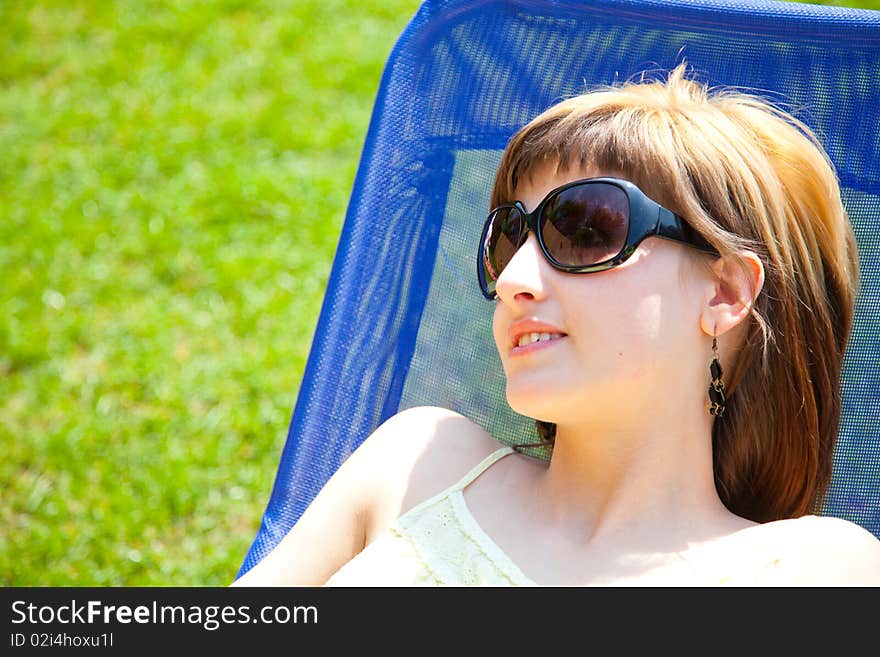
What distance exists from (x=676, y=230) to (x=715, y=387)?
0.33 metres

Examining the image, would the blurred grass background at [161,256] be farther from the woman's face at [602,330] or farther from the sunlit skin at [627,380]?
the woman's face at [602,330]

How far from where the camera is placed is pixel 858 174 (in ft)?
7.17

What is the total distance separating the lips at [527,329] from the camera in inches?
68.9

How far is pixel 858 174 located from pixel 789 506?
2.55ft

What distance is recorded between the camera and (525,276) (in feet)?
5.86

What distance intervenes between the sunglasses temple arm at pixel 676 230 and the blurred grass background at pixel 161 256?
6.83 feet

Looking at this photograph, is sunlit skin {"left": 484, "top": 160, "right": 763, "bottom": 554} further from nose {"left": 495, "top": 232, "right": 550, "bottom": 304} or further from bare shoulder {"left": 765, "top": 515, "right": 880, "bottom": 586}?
bare shoulder {"left": 765, "top": 515, "right": 880, "bottom": 586}

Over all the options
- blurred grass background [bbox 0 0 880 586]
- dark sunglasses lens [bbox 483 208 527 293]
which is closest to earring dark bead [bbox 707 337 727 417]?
dark sunglasses lens [bbox 483 208 527 293]

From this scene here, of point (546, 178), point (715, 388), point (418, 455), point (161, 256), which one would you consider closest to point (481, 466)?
point (418, 455)

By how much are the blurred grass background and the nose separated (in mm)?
1852

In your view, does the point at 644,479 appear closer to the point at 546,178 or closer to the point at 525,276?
the point at 525,276

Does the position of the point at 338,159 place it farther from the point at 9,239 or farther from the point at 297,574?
the point at 297,574
